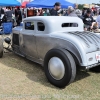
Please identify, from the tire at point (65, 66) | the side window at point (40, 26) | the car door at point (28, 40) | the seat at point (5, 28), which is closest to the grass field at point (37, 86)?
the tire at point (65, 66)

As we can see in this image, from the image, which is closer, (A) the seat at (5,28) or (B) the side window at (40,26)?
(B) the side window at (40,26)

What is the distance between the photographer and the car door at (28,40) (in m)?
4.94

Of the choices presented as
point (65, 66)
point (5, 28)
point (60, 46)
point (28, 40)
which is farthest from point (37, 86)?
point (5, 28)

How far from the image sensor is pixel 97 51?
4.12 meters

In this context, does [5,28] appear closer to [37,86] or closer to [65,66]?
[37,86]

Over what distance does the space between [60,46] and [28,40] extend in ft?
4.00

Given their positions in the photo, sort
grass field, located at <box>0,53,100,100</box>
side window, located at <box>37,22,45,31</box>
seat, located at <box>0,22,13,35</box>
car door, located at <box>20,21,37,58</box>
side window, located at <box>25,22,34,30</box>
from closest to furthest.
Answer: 1. grass field, located at <box>0,53,100,100</box>
2. side window, located at <box>37,22,45,31</box>
3. car door, located at <box>20,21,37,58</box>
4. side window, located at <box>25,22,34,30</box>
5. seat, located at <box>0,22,13,35</box>

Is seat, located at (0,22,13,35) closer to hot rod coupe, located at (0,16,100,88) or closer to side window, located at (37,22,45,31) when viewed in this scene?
hot rod coupe, located at (0,16,100,88)

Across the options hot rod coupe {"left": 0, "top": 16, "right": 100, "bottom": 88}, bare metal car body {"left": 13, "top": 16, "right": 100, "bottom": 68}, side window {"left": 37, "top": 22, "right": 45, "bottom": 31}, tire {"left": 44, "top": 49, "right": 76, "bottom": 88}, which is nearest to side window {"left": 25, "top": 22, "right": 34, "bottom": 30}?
hot rod coupe {"left": 0, "top": 16, "right": 100, "bottom": 88}

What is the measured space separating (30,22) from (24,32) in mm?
331

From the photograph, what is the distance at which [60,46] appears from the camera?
420cm

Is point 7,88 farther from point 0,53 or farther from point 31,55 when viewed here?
point 0,53

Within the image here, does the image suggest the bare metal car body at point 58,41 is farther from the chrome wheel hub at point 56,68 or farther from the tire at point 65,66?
the chrome wheel hub at point 56,68

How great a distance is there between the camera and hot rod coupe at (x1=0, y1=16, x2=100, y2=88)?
380 centimetres
